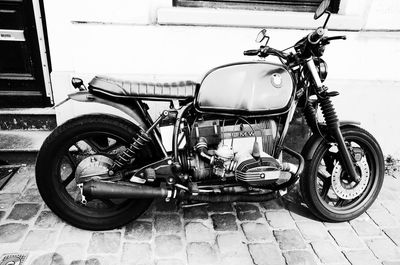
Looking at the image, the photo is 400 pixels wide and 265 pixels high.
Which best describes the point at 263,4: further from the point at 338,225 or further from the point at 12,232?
the point at 12,232

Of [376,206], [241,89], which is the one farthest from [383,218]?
[241,89]

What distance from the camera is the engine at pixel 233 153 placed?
2732mm

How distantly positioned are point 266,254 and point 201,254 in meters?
0.51

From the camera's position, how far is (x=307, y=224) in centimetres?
322

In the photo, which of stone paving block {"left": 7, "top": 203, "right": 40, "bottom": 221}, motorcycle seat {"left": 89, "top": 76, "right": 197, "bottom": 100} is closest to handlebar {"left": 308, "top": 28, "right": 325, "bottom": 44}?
motorcycle seat {"left": 89, "top": 76, "right": 197, "bottom": 100}

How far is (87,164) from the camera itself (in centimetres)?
284

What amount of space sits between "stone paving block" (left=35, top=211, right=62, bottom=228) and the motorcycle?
161mm

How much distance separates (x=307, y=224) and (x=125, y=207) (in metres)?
1.62

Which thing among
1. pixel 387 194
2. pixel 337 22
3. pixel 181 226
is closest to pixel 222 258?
pixel 181 226

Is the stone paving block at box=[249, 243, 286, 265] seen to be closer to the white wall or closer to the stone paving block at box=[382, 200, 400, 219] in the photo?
the stone paving block at box=[382, 200, 400, 219]

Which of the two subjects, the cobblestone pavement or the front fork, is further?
the front fork

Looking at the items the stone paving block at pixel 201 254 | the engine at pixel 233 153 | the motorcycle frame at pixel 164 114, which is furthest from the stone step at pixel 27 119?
the stone paving block at pixel 201 254

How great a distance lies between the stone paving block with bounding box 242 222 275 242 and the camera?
299 centimetres

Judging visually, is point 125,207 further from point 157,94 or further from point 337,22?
point 337,22
